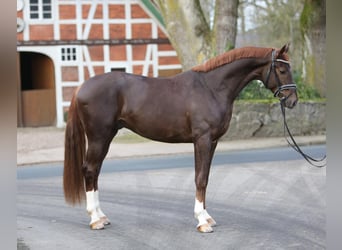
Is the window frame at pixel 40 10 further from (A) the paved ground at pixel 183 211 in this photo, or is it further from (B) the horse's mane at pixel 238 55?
(B) the horse's mane at pixel 238 55

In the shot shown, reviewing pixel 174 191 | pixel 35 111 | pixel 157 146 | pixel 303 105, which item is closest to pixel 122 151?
pixel 157 146

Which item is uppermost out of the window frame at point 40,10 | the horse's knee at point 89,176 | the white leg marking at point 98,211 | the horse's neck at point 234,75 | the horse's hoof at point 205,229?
the window frame at point 40,10

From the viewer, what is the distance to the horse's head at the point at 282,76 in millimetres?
2926

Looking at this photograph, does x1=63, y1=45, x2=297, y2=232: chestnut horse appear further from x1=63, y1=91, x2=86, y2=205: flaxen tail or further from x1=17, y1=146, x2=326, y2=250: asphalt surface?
x1=17, y1=146, x2=326, y2=250: asphalt surface

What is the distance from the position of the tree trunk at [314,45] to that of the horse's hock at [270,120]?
380 millimetres

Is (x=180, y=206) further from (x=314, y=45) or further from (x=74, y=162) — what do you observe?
(x=314, y=45)

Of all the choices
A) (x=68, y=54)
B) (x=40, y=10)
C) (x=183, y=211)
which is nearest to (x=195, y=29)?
(x=68, y=54)

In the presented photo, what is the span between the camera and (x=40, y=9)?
23.3ft

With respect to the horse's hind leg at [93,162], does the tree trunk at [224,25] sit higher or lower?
higher

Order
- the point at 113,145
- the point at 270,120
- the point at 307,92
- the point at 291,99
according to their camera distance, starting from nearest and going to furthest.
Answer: the point at 291,99, the point at 113,145, the point at 270,120, the point at 307,92

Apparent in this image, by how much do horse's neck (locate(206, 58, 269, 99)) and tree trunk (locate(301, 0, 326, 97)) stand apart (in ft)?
15.6

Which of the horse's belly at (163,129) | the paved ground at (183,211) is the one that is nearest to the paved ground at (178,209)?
Result: the paved ground at (183,211)

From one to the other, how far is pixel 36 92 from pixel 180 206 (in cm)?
335

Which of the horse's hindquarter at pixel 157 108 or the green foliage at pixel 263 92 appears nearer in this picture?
the horse's hindquarter at pixel 157 108
